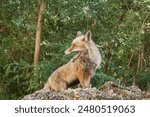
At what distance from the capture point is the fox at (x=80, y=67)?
6762 millimetres

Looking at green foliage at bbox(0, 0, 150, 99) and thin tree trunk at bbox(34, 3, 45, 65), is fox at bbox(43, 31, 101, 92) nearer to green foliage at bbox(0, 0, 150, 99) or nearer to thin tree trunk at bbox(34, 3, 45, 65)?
green foliage at bbox(0, 0, 150, 99)

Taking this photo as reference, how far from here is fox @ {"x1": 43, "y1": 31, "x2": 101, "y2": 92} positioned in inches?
266

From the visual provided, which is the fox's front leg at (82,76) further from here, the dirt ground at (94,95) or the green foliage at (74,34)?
the green foliage at (74,34)

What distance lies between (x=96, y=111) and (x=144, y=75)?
662 cm

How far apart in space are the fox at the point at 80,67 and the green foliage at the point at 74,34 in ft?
14.4

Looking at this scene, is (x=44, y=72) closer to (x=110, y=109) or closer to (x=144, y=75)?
(x=144, y=75)

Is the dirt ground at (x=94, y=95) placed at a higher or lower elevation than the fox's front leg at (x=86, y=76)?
lower

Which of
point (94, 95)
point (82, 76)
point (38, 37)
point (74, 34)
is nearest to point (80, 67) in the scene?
point (82, 76)

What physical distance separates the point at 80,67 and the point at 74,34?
563cm

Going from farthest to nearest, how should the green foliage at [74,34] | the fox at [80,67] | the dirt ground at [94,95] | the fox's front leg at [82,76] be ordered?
the green foliage at [74,34] → the fox's front leg at [82,76] → the fox at [80,67] → the dirt ground at [94,95]

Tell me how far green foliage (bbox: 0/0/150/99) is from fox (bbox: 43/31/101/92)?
439 centimetres

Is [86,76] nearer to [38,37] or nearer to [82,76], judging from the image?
[82,76]

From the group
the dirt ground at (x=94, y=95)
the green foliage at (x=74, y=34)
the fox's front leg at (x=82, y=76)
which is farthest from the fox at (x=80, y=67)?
the green foliage at (x=74, y=34)

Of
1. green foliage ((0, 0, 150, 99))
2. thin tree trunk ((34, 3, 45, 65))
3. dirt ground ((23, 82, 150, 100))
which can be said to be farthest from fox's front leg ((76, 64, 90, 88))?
thin tree trunk ((34, 3, 45, 65))
